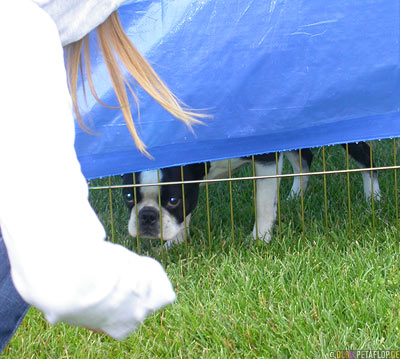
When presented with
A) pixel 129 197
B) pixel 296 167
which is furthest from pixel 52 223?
pixel 296 167

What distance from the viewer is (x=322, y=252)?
2619mm

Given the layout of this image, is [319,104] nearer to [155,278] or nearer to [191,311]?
[191,311]

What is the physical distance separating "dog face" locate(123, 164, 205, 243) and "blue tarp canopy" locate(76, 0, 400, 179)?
1.45 feet

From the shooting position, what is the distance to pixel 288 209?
3.19m

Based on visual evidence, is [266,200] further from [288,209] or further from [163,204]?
[163,204]

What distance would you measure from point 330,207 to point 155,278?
2454 mm

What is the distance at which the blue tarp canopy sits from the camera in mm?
2359

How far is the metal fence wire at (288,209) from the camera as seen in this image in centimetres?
277

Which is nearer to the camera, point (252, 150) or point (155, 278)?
point (155, 278)

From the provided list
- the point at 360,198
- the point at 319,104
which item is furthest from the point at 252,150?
the point at 360,198

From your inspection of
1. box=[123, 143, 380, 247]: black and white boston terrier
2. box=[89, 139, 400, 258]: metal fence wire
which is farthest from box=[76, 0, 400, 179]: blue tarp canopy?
box=[123, 143, 380, 247]: black and white boston terrier

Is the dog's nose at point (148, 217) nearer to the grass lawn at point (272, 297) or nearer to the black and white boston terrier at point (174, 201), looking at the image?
the black and white boston terrier at point (174, 201)

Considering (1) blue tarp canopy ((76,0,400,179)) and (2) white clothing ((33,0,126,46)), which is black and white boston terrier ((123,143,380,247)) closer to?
(1) blue tarp canopy ((76,0,400,179))

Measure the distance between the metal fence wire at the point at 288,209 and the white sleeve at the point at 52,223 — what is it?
1708 mm
